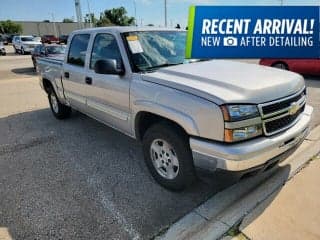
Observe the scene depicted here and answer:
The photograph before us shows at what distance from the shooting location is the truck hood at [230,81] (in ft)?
8.75

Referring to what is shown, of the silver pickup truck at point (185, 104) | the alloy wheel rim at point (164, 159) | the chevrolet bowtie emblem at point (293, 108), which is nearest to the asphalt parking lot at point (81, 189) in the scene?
the alloy wheel rim at point (164, 159)

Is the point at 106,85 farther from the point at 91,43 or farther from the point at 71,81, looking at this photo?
the point at 71,81

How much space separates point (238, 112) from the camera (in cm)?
257

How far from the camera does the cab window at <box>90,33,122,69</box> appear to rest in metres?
3.86

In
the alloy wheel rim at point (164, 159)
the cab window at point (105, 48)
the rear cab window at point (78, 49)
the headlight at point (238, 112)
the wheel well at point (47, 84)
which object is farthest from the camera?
the wheel well at point (47, 84)

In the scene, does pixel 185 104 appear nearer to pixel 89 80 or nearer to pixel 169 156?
pixel 169 156

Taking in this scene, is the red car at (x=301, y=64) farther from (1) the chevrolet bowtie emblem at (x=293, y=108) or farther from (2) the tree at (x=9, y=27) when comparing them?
(2) the tree at (x=9, y=27)

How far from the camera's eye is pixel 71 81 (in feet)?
16.5

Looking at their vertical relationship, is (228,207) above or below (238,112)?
below

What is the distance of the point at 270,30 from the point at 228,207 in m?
9.00

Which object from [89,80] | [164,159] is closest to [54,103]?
[89,80]

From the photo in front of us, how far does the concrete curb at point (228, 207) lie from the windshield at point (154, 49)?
1689 mm

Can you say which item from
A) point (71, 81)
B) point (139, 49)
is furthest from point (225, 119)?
point (71, 81)

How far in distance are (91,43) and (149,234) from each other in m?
2.89
